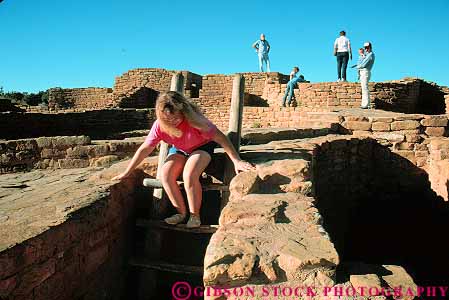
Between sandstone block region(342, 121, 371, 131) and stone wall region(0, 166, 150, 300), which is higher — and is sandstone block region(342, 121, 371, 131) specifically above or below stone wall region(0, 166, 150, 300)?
above

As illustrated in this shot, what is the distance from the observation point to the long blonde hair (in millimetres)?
3645

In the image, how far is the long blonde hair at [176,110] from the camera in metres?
3.64

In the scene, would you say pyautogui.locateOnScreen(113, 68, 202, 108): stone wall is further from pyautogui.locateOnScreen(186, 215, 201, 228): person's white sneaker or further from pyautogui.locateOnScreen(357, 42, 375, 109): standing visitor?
pyautogui.locateOnScreen(186, 215, 201, 228): person's white sneaker

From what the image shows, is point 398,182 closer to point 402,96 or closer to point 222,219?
point 222,219

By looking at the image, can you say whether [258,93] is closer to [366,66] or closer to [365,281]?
[366,66]

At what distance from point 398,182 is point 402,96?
8.57m

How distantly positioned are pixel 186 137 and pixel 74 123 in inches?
352

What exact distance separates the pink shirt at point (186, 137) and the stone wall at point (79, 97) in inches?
625

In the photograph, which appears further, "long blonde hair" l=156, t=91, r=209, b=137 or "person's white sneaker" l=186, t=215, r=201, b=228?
"person's white sneaker" l=186, t=215, r=201, b=228

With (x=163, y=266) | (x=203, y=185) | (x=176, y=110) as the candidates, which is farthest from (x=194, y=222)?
(x=176, y=110)

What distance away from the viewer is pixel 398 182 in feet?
25.5

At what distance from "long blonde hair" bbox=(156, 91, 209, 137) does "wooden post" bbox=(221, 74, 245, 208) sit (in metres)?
0.76

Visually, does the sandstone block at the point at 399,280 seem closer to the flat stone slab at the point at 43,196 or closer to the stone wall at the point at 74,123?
the flat stone slab at the point at 43,196

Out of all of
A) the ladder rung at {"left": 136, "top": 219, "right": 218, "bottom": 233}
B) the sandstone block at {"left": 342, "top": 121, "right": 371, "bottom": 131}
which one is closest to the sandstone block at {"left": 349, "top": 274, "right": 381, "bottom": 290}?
the ladder rung at {"left": 136, "top": 219, "right": 218, "bottom": 233}
